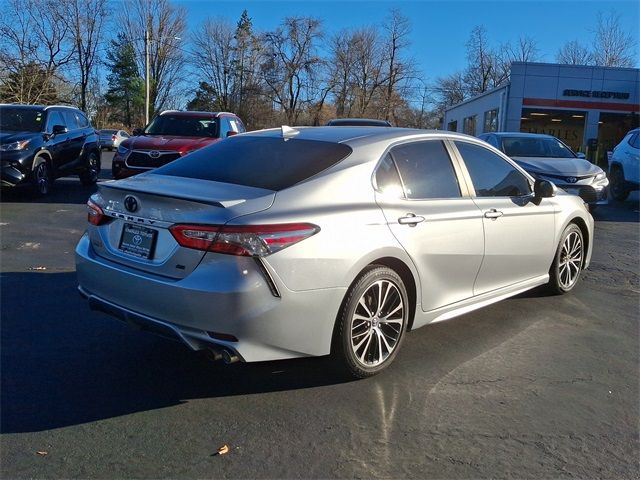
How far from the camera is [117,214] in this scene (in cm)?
368

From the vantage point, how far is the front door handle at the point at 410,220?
3885 mm

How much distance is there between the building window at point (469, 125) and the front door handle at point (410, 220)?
36434 millimetres

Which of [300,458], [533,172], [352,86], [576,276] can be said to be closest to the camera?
[300,458]

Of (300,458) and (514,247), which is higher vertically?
(514,247)

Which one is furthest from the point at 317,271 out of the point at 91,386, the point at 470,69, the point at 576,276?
the point at 470,69

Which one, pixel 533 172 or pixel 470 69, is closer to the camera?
pixel 533 172

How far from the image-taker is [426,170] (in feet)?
14.3

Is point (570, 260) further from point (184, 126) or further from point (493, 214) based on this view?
point (184, 126)

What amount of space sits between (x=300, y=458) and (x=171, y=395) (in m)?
1.01

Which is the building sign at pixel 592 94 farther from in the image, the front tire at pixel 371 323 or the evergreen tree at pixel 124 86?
the evergreen tree at pixel 124 86

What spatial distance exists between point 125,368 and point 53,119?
9270 millimetres

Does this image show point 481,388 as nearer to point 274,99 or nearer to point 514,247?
point 514,247

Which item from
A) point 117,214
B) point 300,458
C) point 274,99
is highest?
point 274,99

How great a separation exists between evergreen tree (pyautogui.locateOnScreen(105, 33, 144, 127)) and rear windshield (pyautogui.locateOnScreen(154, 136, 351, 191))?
65.9m
